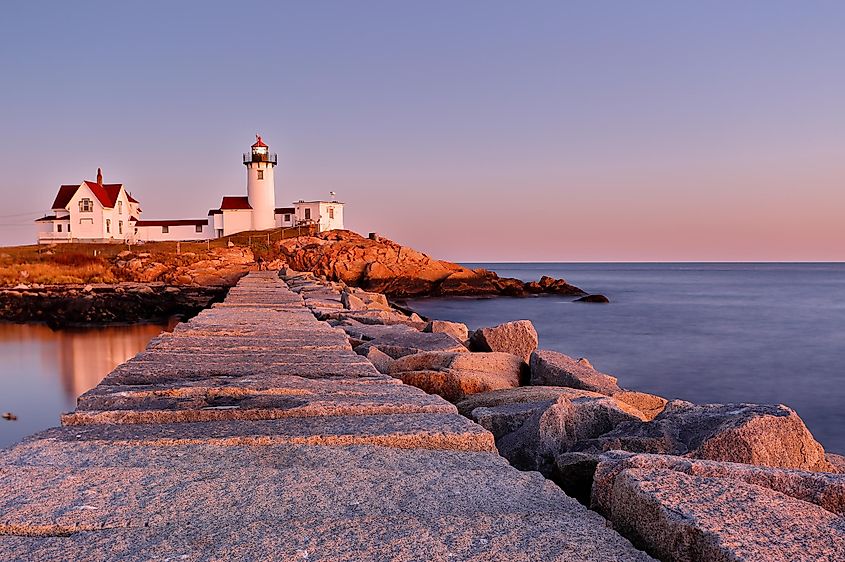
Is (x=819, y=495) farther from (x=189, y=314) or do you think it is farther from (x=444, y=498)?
(x=189, y=314)

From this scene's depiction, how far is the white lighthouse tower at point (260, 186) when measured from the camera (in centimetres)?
4894

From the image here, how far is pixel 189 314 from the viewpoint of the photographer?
23109mm

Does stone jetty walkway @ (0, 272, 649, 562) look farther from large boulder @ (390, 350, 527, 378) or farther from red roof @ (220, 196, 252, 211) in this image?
red roof @ (220, 196, 252, 211)

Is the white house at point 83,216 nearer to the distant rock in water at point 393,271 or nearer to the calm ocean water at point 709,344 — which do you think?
the distant rock in water at point 393,271

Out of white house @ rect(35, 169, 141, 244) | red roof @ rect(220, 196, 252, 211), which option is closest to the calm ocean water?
red roof @ rect(220, 196, 252, 211)

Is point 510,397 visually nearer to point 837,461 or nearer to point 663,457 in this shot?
point 837,461

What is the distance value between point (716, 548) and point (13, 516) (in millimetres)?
1679

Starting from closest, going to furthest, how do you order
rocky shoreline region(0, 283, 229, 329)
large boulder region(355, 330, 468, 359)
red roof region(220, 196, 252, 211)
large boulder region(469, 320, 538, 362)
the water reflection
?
large boulder region(355, 330, 468, 359) → large boulder region(469, 320, 538, 362) → the water reflection → rocky shoreline region(0, 283, 229, 329) → red roof region(220, 196, 252, 211)

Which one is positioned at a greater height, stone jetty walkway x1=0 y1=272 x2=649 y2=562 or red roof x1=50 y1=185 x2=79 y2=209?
red roof x1=50 y1=185 x2=79 y2=209

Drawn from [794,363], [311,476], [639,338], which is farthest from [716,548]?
[639,338]

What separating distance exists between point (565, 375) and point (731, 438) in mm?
2450

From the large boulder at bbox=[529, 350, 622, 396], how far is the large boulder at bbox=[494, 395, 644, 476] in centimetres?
131

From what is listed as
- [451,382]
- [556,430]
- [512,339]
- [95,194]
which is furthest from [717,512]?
[95,194]

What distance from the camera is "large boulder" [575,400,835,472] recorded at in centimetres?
274
